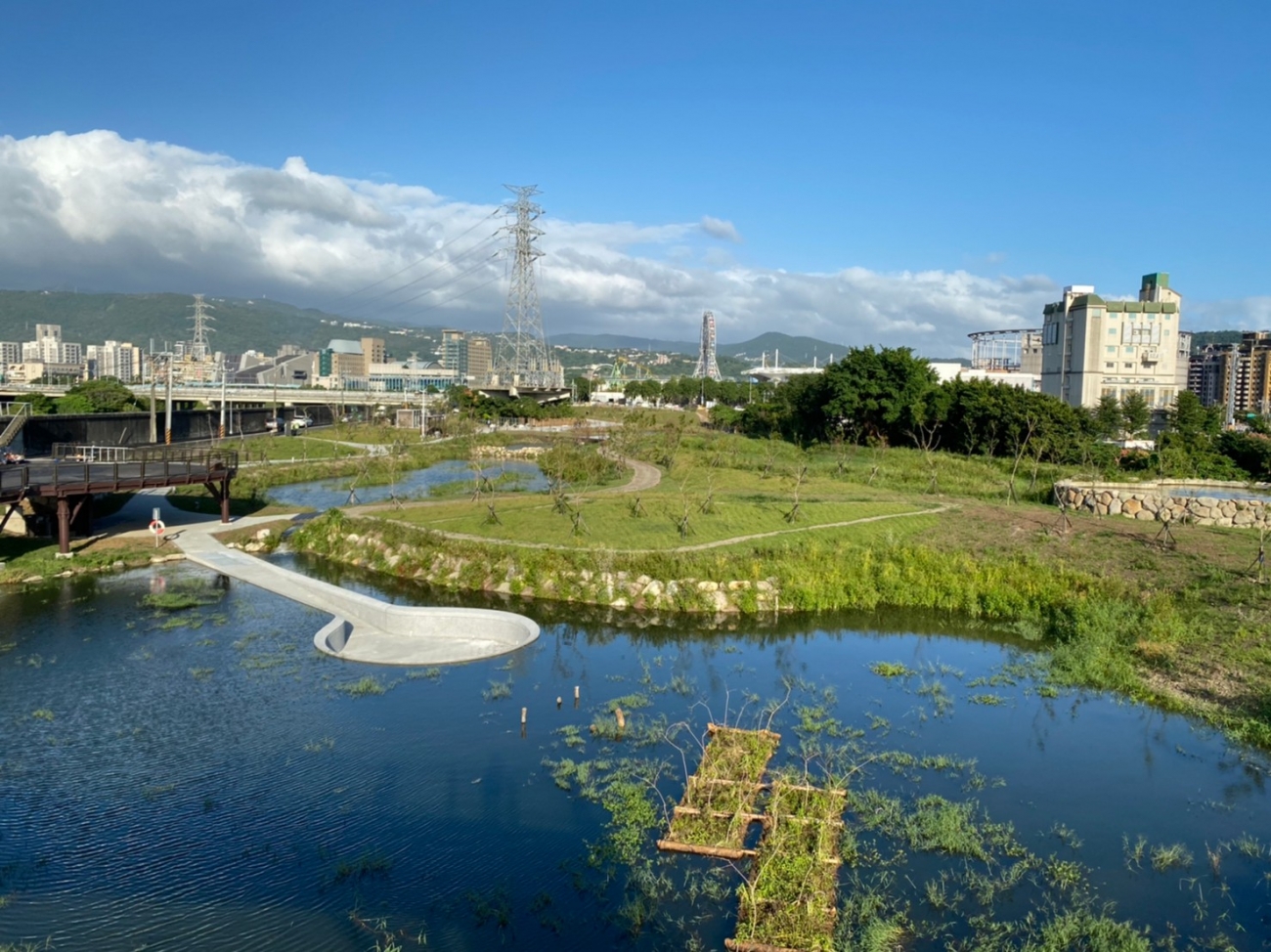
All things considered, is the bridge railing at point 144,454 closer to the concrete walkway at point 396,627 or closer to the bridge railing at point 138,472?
the bridge railing at point 138,472

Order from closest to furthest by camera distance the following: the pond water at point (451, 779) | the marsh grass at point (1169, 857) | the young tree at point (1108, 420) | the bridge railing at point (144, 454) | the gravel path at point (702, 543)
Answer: the pond water at point (451, 779) < the marsh grass at point (1169, 857) < the gravel path at point (702, 543) < the bridge railing at point (144, 454) < the young tree at point (1108, 420)

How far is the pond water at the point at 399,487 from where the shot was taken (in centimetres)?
3619

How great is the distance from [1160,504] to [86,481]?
107ft

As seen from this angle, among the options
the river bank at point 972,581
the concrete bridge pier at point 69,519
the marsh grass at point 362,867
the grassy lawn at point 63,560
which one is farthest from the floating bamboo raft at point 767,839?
the concrete bridge pier at point 69,519

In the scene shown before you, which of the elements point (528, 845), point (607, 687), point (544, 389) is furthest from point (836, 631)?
point (544, 389)

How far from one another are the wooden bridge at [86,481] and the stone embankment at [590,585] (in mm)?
7858

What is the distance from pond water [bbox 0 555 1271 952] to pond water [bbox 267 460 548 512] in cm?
1581

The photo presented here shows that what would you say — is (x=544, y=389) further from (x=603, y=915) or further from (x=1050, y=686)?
(x=603, y=915)

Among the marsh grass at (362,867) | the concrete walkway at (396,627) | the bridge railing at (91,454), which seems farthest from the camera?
the bridge railing at (91,454)

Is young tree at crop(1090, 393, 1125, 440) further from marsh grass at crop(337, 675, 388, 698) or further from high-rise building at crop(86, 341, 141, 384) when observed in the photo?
high-rise building at crop(86, 341, 141, 384)

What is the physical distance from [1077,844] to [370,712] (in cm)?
1063

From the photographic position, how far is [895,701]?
16344 millimetres

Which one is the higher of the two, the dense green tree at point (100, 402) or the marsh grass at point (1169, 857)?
the dense green tree at point (100, 402)

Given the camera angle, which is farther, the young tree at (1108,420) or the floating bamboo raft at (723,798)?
the young tree at (1108,420)
